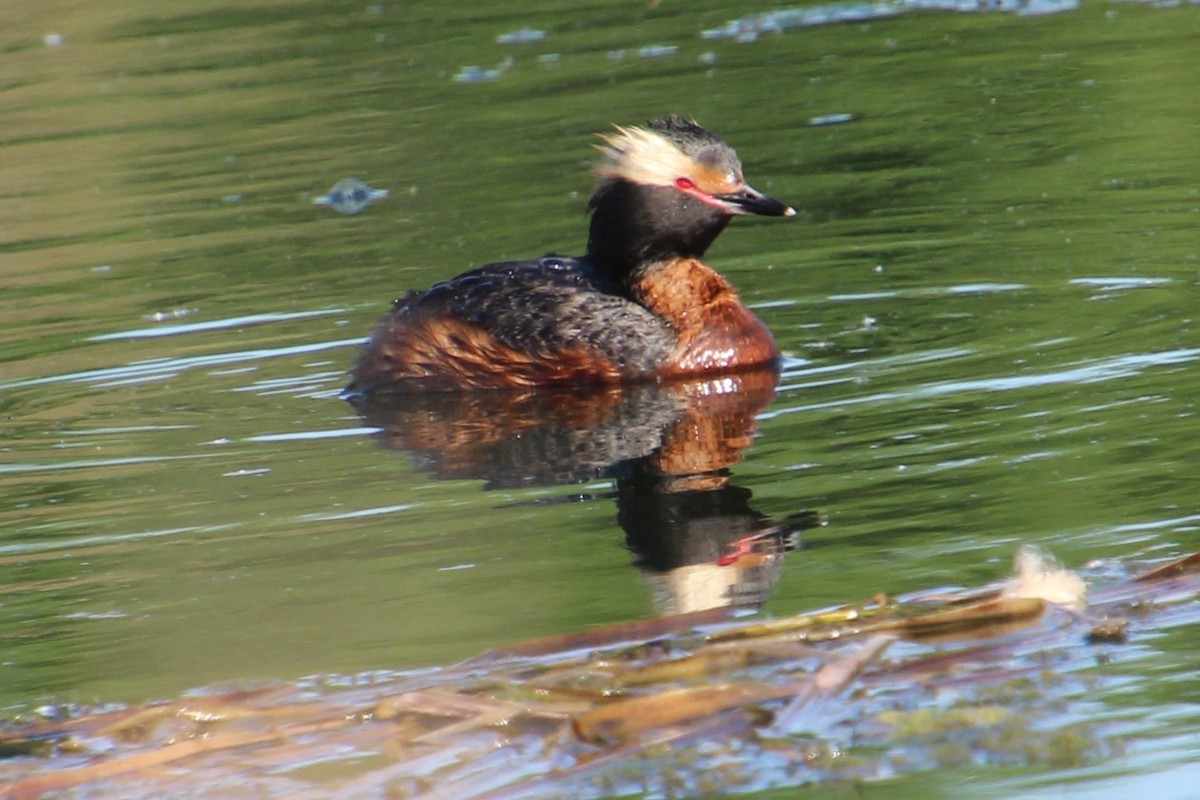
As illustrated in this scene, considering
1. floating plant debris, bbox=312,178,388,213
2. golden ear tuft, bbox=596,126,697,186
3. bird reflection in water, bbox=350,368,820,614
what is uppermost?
golden ear tuft, bbox=596,126,697,186

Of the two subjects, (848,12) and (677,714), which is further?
(848,12)

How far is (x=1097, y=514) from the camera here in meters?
6.14

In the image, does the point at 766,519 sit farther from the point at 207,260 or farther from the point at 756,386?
the point at 207,260

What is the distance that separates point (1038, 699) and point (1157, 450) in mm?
2371

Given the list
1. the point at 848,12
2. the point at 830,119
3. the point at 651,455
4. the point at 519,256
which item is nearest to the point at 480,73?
the point at 848,12

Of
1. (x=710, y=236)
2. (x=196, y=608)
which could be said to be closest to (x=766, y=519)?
(x=196, y=608)

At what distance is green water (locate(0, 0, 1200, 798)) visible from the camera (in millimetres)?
6051

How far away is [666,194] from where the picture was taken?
31.9 feet

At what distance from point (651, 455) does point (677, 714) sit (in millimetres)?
3211

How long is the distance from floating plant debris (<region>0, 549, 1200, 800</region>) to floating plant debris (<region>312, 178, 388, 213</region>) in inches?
363

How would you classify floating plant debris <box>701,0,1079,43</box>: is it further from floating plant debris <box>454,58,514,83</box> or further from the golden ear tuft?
the golden ear tuft

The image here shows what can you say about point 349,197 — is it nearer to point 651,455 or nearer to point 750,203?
point 750,203

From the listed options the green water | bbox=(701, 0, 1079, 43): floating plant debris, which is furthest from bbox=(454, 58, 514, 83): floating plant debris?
bbox=(701, 0, 1079, 43): floating plant debris

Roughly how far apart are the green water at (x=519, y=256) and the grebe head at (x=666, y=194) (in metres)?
0.70
